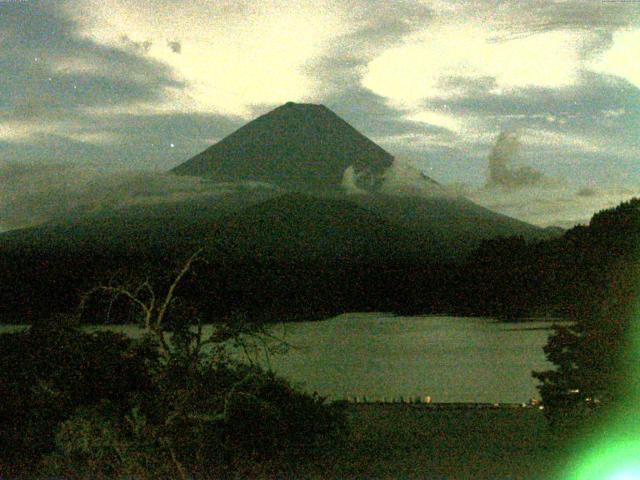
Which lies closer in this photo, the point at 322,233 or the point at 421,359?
the point at 421,359

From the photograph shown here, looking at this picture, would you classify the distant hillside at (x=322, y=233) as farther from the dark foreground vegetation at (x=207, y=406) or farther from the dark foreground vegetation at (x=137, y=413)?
the dark foreground vegetation at (x=137, y=413)

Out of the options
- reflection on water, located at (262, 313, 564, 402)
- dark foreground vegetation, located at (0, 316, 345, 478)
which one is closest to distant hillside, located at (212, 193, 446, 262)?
reflection on water, located at (262, 313, 564, 402)

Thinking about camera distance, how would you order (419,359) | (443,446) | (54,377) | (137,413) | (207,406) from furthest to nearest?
(419,359)
(443,446)
(54,377)
(207,406)
(137,413)

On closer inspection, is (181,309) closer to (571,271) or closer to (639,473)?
(639,473)

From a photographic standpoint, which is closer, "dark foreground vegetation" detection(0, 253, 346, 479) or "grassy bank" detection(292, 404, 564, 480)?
Answer: "dark foreground vegetation" detection(0, 253, 346, 479)

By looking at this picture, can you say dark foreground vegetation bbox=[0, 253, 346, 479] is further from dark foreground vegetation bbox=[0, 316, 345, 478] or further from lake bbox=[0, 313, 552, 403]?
lake bbox=[0, 313, 552, 403]

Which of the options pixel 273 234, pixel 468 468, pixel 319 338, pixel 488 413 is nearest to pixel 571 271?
pixel 488 413

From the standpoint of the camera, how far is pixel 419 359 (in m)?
24.8

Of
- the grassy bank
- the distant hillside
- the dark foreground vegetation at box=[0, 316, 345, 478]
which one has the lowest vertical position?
the grassy bank

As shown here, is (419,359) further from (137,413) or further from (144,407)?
(137,413)

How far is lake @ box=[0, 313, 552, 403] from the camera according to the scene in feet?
55.3

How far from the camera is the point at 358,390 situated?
682 inches

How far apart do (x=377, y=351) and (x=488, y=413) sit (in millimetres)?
17283

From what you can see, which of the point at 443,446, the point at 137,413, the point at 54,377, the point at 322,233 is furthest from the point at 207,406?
the point at 322,233
